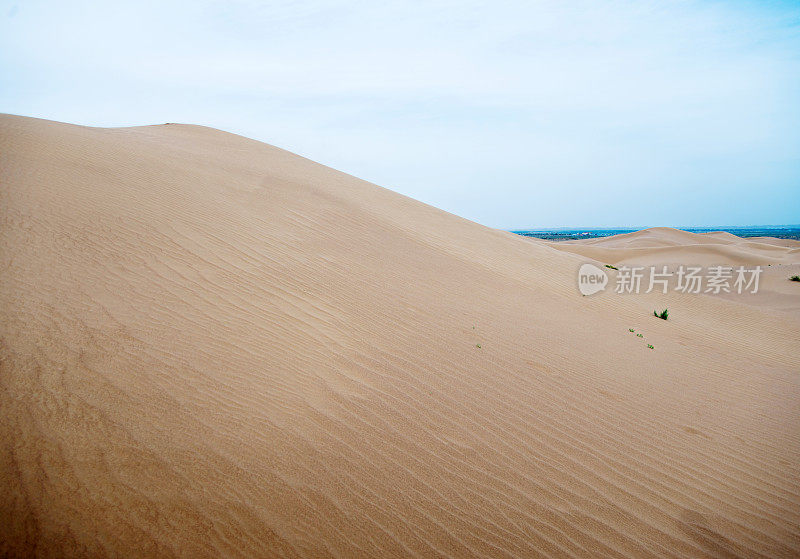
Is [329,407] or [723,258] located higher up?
[723,258]

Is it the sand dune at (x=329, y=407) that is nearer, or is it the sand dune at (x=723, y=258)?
the sand dune at (x=329, y=407)

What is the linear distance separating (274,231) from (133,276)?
8.99 ft

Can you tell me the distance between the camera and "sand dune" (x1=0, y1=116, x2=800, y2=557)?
2529 mm

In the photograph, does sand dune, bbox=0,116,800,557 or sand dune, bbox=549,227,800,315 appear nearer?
sand dune, bbox=0,116,800,557

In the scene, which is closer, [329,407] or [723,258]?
[329,407]

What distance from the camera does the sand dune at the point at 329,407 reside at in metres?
2.53

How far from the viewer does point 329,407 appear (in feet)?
11.7

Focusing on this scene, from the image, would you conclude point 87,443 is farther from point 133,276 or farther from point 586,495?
point 586,495

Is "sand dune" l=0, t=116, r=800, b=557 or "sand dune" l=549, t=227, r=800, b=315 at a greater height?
"sand dune" l=549, t=227, r=800, b=315

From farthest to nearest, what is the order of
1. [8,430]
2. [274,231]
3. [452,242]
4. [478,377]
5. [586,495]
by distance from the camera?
[452,242] → [274,231] → [478,377] → [586,495] → [8,430]

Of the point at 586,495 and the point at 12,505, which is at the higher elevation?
the point at 586,495

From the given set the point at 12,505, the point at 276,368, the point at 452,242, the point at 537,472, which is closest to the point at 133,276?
the point at 276,368

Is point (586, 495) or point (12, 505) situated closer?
point (12, 505)

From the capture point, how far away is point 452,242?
34.8 ft
